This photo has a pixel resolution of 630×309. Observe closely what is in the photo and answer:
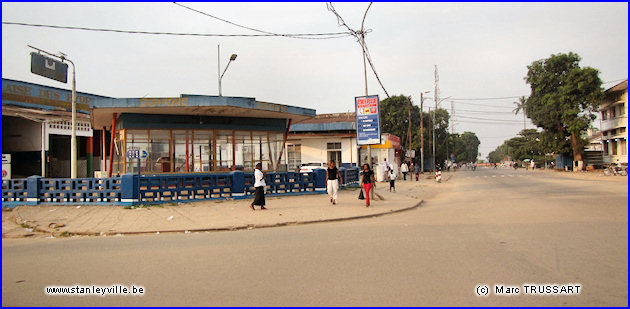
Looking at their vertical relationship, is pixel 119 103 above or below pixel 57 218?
above

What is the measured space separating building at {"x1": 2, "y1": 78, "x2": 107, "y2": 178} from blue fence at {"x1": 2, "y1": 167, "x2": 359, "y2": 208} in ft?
35.2

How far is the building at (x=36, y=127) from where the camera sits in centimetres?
2592

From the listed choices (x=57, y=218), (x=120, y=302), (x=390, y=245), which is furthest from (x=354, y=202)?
(x=120, y=302)

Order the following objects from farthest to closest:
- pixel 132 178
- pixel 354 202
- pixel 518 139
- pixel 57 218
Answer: pixel 518 139
pixel 354 202
pixel 132 178
pixel 57 218

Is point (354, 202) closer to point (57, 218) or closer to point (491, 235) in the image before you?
point (491, 235)

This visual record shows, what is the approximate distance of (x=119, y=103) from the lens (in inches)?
637

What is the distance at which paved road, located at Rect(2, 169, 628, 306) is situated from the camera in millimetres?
4828

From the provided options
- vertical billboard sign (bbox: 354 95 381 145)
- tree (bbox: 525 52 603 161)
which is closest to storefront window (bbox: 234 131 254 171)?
vertical billboard sign (bbox: 354 95 381 145)

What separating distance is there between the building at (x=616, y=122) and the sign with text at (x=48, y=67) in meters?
46.2

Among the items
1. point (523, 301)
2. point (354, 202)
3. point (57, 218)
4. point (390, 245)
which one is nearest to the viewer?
point (523, 301)

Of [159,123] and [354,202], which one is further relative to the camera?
[159,123]

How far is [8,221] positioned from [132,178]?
11.4 feet

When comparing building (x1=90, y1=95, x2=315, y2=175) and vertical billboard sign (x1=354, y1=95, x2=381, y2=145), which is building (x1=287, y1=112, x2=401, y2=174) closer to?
building (x1=90, y1=95, x2=315, y2=175)

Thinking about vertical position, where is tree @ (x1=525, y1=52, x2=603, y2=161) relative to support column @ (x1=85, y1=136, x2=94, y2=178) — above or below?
above
